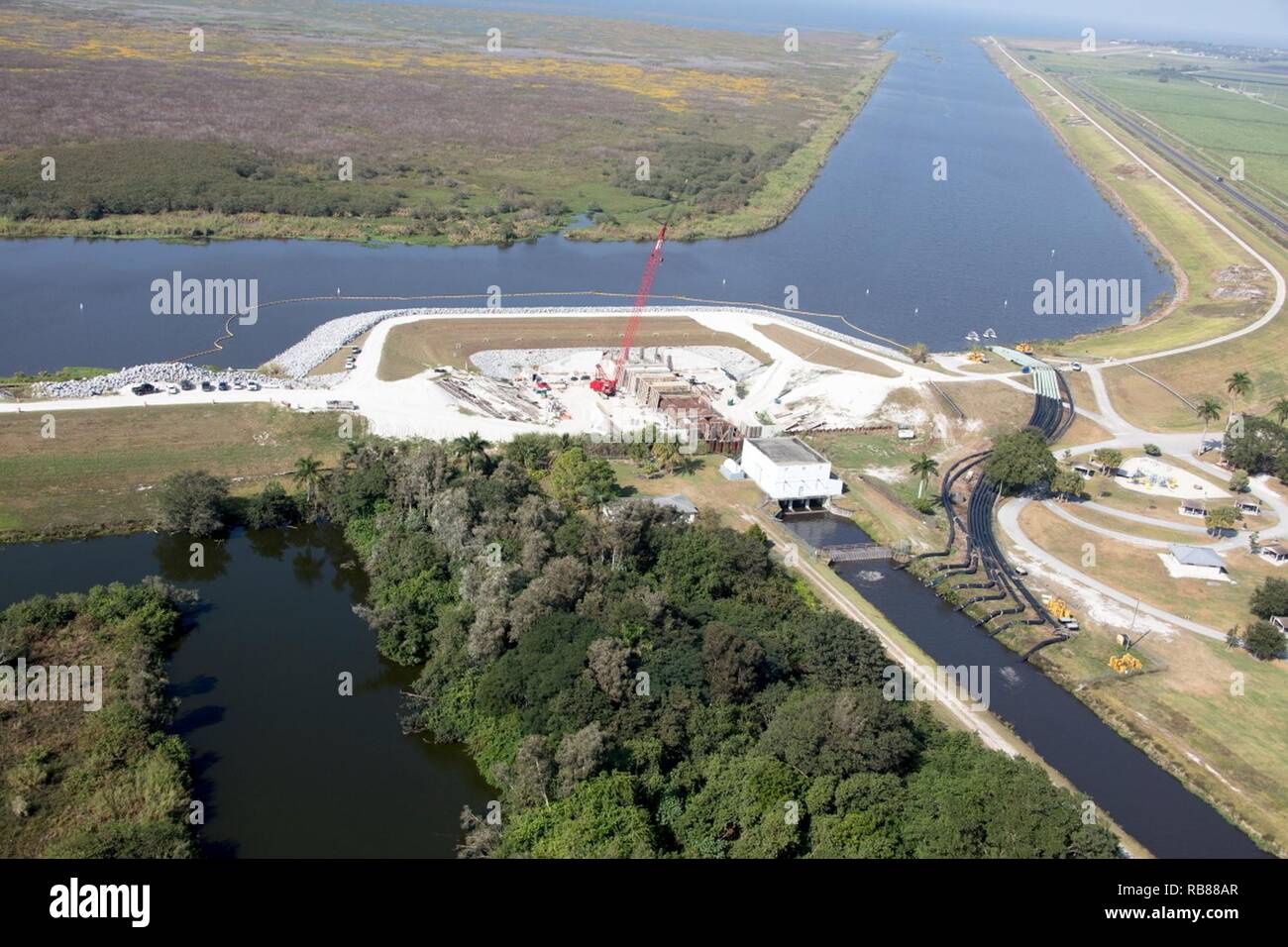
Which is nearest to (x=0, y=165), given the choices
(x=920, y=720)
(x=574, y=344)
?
(x=574, y=344)

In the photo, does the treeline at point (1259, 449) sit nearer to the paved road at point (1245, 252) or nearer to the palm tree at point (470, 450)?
the paved road at point (1245, 252)

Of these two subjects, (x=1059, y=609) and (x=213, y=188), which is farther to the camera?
(x=213, y=188)

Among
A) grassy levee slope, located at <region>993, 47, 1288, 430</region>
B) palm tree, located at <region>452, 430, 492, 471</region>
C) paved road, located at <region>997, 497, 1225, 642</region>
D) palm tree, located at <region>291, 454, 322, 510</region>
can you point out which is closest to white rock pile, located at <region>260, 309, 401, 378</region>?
palm tree, located at <region>291, 454, 322, 510</region>

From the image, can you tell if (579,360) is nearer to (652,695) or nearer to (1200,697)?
(652,695)

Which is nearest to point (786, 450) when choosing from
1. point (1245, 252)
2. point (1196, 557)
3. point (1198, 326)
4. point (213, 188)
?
point (1196, 557)

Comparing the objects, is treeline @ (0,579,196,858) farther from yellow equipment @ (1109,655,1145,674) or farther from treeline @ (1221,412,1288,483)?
treeline @ (1221,412,1288,483)

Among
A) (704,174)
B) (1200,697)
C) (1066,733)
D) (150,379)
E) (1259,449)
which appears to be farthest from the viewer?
(704,174)
